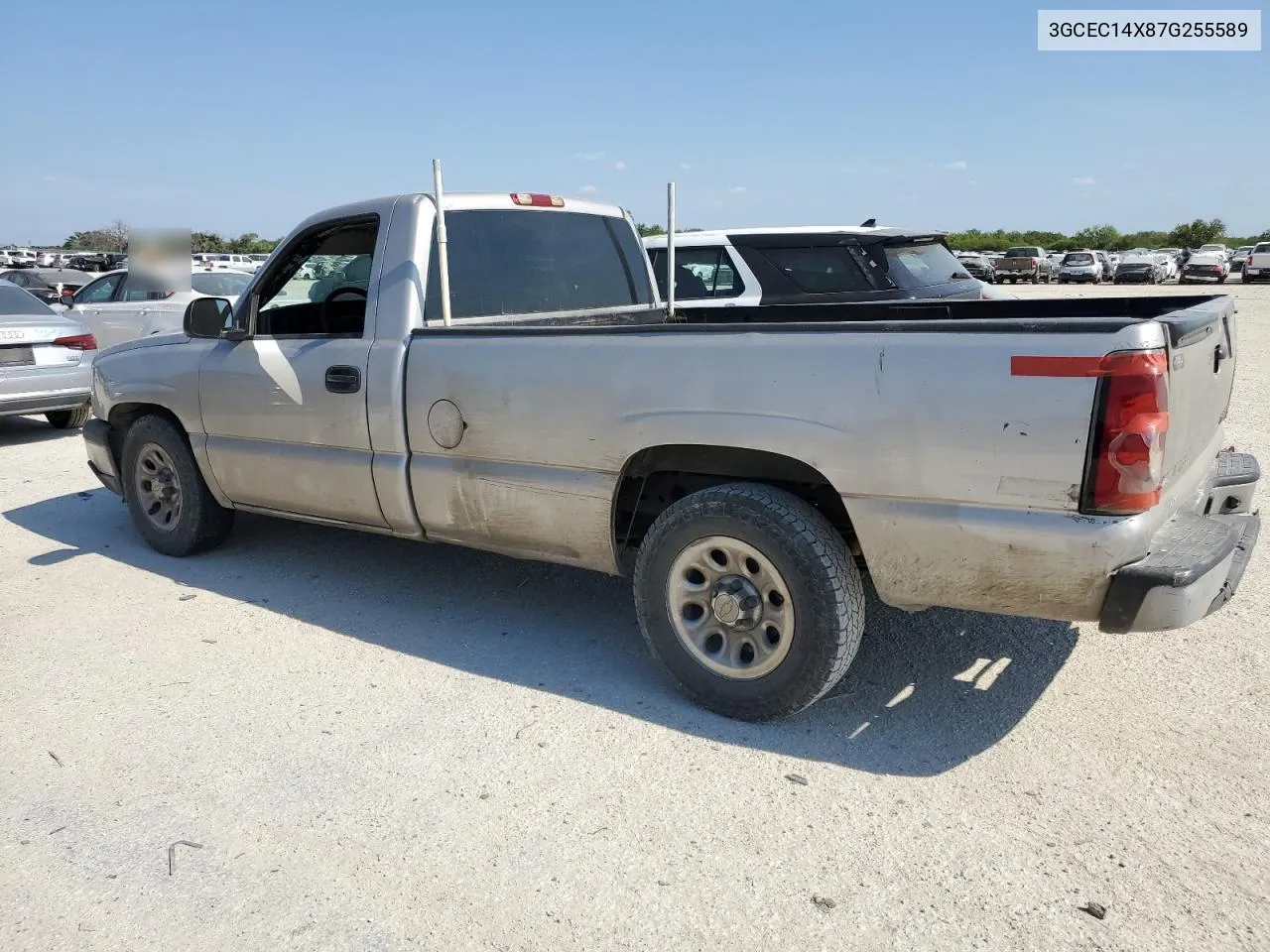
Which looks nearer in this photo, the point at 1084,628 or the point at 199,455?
the point at 1084,628

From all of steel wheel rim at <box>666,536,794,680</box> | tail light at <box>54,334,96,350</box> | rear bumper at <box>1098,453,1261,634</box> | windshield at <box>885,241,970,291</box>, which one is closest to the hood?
steel wheel rim at <box>666,536,794,680</box>

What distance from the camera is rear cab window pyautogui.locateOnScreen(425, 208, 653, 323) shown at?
15.2 ft

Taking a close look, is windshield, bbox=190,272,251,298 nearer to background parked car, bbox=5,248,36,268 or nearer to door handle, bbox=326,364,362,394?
door handle, bbox=326,364,362,394

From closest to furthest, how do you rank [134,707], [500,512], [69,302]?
[134,707] < [500,512] < [69,302]

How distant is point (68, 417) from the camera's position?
33.1 feet

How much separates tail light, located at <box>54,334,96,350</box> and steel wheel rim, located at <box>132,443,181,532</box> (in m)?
4.61

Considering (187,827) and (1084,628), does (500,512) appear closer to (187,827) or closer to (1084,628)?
(187,827)

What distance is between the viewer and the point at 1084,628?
4.24m

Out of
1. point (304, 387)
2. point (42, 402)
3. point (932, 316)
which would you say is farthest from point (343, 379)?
point (42, 402)

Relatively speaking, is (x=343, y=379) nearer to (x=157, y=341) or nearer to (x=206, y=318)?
(x=206, y=318)

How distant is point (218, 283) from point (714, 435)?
36.9 feet

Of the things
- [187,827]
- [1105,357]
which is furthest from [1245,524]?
[187,827]

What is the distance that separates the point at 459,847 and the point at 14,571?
405cm

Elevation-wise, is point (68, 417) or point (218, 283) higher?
point (218, 283)
